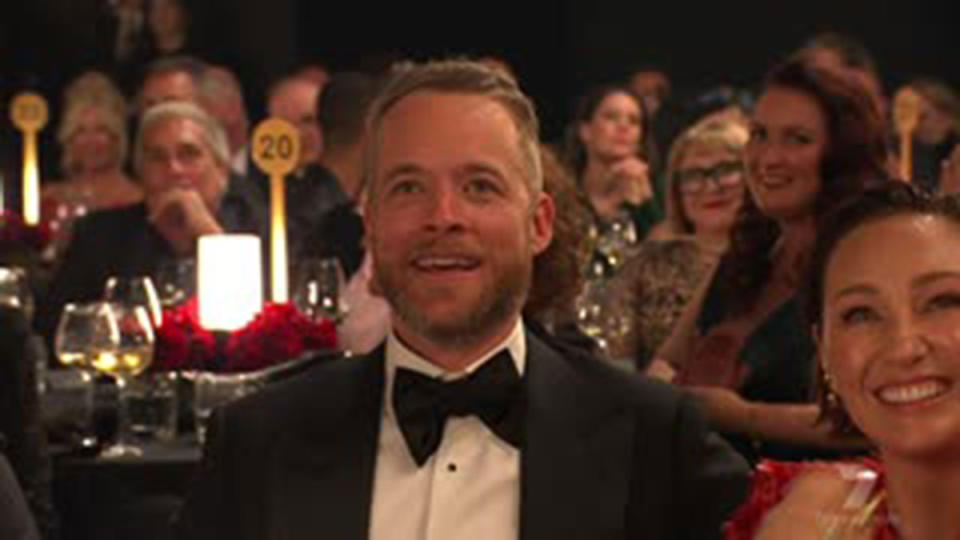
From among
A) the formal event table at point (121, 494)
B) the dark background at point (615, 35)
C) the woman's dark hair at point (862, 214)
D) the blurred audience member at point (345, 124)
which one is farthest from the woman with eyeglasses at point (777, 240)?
the dark background at point (615, 35)

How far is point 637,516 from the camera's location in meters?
2.55

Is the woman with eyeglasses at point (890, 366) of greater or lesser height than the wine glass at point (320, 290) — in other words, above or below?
above

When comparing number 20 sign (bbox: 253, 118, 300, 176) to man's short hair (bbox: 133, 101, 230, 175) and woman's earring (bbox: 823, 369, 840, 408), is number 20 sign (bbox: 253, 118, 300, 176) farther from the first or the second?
woman's earring (bbox: 823, 369, 840, 408)

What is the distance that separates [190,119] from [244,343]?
2284mm

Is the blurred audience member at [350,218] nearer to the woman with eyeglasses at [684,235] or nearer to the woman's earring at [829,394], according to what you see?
the woman with eyeglasses at [684,235]

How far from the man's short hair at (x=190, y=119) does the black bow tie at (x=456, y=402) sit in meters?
4.38

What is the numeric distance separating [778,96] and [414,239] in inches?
75.0

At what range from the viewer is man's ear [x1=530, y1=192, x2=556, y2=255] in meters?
2.61

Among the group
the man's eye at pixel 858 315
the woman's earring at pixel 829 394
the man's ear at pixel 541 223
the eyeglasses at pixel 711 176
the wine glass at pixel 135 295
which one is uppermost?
the man's ear at pixel 541 223

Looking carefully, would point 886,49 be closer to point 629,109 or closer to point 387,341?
point 629,109

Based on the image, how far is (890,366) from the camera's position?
2180mm

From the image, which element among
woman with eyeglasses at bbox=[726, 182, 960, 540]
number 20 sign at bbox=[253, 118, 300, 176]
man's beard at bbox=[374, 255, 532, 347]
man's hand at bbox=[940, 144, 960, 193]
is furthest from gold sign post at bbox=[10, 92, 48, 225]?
woman with eyeglasses at bbox=[726, 182, 960, 540]

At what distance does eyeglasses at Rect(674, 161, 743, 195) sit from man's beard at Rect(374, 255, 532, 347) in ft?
11.2

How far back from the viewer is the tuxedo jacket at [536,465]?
8.35 ft
